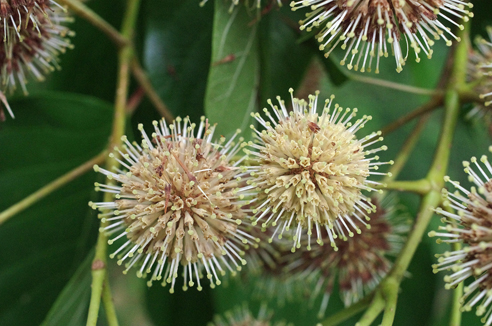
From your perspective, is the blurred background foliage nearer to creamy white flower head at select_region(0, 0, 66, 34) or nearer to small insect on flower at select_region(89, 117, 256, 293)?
small insect on flower at select_region(89, 117, 256, 293)

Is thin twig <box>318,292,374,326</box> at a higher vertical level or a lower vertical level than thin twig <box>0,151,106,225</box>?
lower

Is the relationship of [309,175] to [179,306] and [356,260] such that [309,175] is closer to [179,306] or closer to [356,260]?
[356,260]

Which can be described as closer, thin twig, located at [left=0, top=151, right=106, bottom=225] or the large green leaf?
thin twig, located at [left=0, top=151, right=106, bottom=225]

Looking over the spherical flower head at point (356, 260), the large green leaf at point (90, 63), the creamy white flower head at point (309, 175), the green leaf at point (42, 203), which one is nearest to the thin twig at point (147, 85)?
the green leaf at point (42, 203)

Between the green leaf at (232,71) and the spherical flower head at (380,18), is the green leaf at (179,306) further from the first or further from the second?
the spherical flower head at (380,18)

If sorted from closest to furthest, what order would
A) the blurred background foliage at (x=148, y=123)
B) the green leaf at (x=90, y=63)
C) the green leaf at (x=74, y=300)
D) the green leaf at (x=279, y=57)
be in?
the green leaf at (x=74, y=300)
the blurred background foliage at (x=148, y=123)
the green leaf at (x=279, y=57)
the green leaf at (x=90, y=63)

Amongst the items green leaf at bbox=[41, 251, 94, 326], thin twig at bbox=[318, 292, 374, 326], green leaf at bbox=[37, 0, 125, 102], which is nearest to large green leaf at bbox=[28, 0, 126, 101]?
green leaf at bbox=[37, 0, 125, 102]

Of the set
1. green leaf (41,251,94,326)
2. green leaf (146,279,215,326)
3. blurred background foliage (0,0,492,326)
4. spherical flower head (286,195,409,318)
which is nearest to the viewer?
green leaf (41,251,94,326)

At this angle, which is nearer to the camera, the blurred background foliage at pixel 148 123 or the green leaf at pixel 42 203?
the blurred background foliage at pixel 148 123
